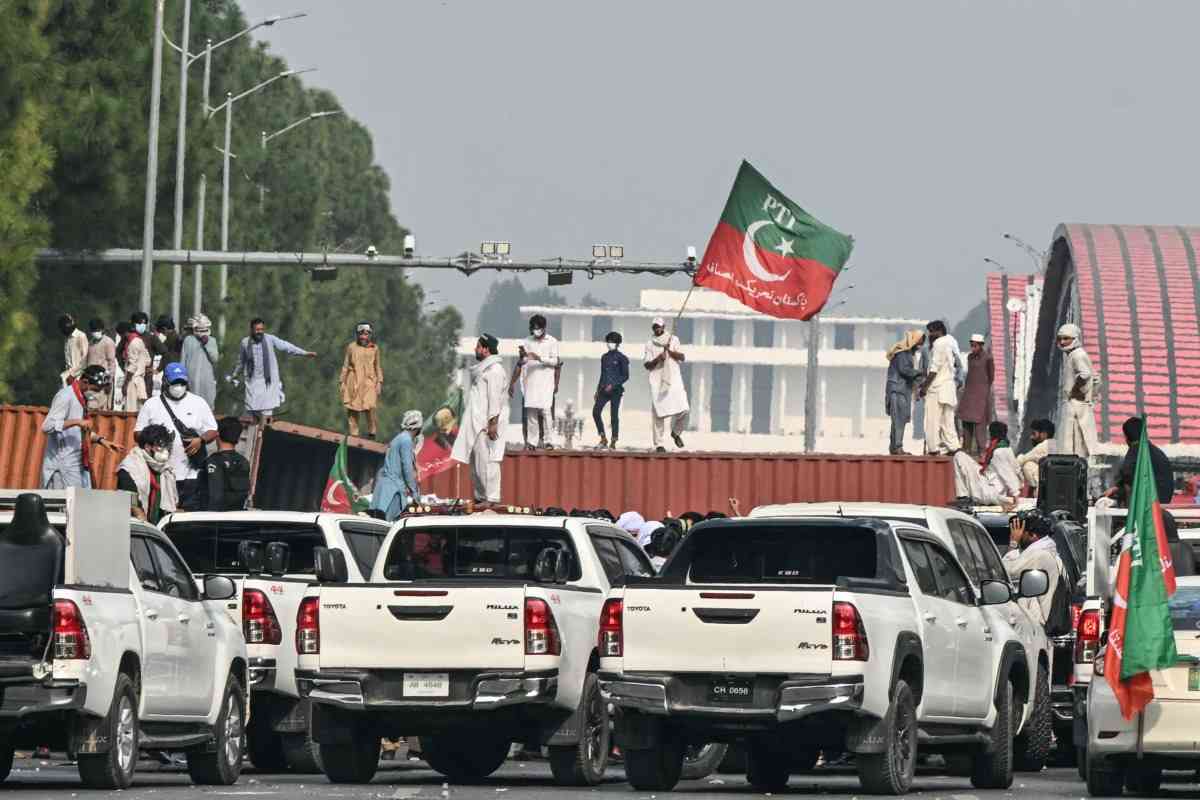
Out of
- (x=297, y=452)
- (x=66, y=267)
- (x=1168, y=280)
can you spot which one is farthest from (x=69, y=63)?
(x=1168, y=280)

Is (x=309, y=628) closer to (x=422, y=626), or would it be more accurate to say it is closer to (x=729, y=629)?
Result: (x=422, y=626)

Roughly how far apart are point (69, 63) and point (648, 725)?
35.9 metres

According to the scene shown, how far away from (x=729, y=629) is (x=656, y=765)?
4.29 ft

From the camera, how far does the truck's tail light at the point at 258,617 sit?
65.0 ft

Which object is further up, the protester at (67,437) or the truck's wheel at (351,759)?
the protester at (67,437)

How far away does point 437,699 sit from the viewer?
59.8 feet

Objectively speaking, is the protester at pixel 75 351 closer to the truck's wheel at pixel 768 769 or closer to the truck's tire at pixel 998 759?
the truck's wheel at pixel 768 769

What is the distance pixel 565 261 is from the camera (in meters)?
58.8

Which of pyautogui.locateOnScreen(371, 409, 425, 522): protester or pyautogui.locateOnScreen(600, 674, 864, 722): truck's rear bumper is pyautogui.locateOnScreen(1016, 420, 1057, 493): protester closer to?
pyautogui.locateOnScreen(371, 409, 425, 522): protester

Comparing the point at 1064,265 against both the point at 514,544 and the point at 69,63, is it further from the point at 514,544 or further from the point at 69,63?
the point at 514,544

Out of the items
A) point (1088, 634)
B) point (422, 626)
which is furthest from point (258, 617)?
point (1088, 634)

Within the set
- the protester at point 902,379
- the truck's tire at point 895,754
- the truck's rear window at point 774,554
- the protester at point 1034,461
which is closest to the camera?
the truck's tire at point 895,754

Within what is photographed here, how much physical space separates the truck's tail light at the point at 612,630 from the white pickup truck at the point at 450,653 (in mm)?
768

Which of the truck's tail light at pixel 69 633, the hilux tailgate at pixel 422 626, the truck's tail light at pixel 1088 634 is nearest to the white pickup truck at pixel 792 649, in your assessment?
the truck's tail light at pixel 1088 634
